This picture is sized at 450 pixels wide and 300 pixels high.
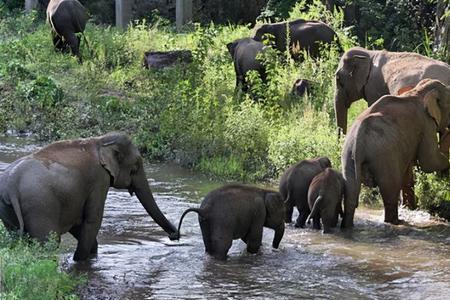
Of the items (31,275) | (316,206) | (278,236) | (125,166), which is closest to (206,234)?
(278,236)

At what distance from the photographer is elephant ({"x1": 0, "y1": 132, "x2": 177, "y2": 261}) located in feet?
34.7

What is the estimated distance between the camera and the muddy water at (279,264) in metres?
10.7

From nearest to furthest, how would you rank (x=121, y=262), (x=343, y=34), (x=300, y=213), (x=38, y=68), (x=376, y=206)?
(x=121, y=262)
(x=300, y=213)
(x=376, y=206)
(x=343, y=34)
(x=38, y=68)

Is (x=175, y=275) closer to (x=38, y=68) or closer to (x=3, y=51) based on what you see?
(x=38, y=68)

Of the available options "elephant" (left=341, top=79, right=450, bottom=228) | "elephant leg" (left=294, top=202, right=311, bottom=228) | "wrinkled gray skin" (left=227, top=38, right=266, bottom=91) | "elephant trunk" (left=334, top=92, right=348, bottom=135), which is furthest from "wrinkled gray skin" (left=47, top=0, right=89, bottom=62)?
"elephant" (left=341, top=79, right=450, bottom=228)

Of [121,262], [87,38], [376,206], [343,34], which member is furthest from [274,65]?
[121,262]

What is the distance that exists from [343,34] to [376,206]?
776 centimetres

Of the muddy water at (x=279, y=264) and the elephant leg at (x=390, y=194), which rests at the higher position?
the elephant leg at (x=390, y=194)

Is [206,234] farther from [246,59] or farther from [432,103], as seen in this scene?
[246,59]

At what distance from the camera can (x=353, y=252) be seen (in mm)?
12258

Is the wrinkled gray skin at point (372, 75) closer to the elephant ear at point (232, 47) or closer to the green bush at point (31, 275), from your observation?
the elephant ear at point (232, 47)

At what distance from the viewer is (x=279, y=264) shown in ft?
38.5

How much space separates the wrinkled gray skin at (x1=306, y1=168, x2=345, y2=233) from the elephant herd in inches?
0.6

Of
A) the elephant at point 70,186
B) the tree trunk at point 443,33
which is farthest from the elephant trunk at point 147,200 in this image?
the tree trunk at point 443,33
